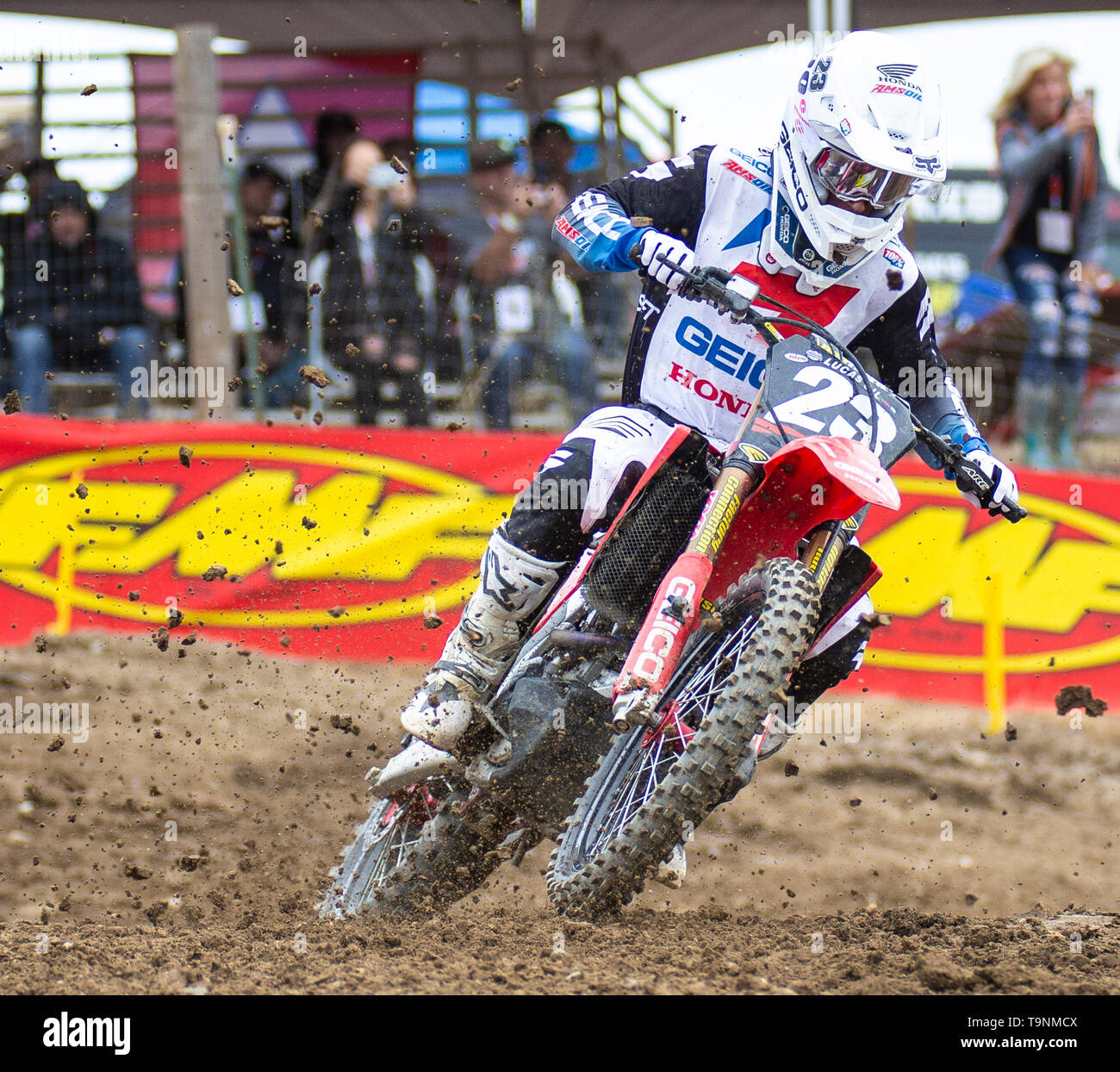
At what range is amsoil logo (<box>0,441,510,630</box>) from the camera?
747cm

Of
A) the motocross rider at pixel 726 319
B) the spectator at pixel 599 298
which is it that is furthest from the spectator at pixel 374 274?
the motocross rider at pixel 726 319

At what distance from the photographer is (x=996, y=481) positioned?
3629 millimetres

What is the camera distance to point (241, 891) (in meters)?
5.12

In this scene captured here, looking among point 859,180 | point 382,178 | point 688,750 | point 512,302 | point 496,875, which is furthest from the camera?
point 512,302

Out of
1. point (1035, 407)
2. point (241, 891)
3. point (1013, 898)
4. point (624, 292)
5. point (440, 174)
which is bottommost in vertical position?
point (1013, 898)

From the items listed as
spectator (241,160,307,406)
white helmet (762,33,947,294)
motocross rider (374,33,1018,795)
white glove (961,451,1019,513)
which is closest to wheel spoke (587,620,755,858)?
motocross rider (374,33,1018,795)

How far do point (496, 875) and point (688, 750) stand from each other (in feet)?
9.92

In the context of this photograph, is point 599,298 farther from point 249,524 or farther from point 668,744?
point 668,744

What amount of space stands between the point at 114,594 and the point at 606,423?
4.76 metres

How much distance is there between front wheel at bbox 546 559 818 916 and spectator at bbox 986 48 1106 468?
5083 millimetres

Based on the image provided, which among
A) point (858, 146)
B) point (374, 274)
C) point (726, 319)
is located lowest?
point (726, 319)

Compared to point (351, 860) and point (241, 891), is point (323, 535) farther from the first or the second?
point (351, 860)

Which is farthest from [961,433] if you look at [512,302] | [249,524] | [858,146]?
[249,524]

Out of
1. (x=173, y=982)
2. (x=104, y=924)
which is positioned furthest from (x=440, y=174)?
(x=173, y=982)
